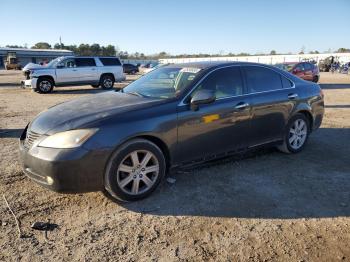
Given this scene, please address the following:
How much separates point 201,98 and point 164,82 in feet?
2.83

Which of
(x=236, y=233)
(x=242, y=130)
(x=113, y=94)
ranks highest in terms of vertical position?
(x=113, y=94)

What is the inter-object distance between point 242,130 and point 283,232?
192cm

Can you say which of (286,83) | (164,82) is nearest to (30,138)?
(164,82)

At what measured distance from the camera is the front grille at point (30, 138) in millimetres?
3969

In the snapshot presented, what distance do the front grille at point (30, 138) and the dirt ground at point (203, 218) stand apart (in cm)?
68

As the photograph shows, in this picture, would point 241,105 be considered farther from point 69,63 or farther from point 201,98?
point 69,63

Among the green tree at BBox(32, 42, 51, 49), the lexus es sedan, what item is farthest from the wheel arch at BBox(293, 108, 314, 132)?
the green tree at BBox(32, 42, 51, 49)

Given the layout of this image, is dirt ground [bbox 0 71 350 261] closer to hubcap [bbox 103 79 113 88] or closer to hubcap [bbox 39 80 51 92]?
hubcap [bbox 39 80 51 92]

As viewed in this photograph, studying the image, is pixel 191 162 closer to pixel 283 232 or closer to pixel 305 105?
pixel 283 232

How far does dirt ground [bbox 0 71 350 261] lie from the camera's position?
10.4 feet

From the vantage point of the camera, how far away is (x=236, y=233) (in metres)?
3.51

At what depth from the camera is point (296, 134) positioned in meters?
6.13

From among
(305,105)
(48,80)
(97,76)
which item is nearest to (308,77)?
(97,76)

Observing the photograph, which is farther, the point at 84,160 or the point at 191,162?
the point at 191,162
